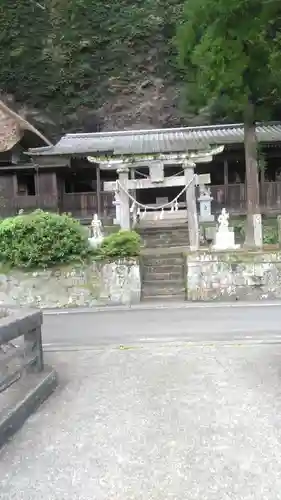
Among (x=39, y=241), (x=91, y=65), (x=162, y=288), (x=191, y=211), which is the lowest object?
(x=162, y=288)

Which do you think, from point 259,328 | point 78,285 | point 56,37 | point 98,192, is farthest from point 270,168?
point 56,37

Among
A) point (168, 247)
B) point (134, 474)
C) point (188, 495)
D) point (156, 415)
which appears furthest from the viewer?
point (168, 247)

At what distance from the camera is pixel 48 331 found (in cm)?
854

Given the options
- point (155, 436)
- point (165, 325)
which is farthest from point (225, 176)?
point (155, 436)

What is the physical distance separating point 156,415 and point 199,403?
0.50m

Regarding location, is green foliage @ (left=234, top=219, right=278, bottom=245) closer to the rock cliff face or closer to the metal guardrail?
the metal guardrail

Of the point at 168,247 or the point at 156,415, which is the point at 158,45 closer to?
the point at 168,247

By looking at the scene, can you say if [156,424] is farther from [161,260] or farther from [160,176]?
[160,176]

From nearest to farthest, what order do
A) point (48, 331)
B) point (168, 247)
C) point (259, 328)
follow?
1. point (259, 328)
2. point (48, 331)
3. point (168, 247)

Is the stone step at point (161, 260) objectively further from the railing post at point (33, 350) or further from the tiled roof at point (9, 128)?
the tiled roof at point (9, 128)

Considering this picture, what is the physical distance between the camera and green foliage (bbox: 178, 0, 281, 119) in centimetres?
1231

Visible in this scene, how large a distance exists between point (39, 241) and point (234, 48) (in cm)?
778

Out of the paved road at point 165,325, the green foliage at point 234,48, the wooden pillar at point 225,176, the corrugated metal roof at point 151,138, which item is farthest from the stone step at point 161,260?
the wooden pillar at point 225,176

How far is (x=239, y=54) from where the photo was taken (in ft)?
45.7
